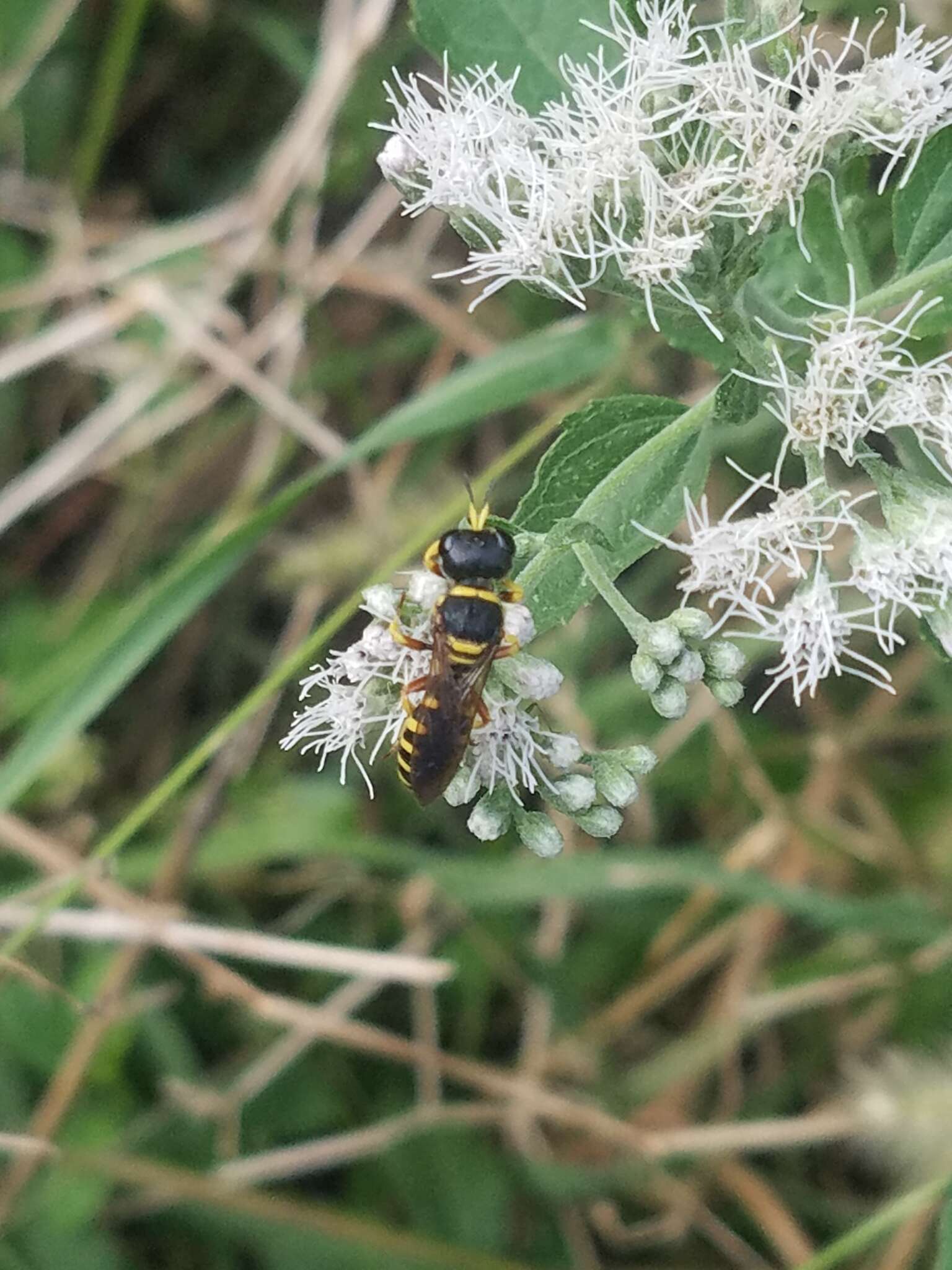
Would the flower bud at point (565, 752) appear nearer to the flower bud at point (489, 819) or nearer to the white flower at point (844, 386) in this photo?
the flower bud at point (489, 819)

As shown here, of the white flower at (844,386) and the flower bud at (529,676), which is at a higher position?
the white flower at (844,386)

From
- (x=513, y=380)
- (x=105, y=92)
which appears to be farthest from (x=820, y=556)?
(x=105, y=92)

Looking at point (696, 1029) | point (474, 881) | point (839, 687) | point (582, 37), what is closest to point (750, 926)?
point (696, 1029)

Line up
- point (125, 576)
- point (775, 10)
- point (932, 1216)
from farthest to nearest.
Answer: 1. point (125, 576)
2. point (932, 1216)
3. point (775, 10)

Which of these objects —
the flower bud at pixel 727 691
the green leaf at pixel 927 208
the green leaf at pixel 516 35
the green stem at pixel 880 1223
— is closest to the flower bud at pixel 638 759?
the flower bud at pixel 727 691

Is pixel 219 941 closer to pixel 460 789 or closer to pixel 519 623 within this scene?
pixel 460 789

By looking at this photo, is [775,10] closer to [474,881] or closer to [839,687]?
[474,881]
